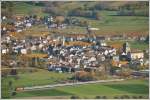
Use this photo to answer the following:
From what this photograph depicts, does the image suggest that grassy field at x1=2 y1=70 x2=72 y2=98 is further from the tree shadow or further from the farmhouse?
the farmhouse

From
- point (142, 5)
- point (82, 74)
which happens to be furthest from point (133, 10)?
point (82, 74)

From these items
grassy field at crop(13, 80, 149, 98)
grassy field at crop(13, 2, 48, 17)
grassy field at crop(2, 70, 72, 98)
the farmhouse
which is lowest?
grassy field at crop(13, 80, 149, 98)

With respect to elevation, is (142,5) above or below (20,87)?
above

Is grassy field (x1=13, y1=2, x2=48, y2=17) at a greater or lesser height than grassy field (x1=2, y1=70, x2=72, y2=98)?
greater

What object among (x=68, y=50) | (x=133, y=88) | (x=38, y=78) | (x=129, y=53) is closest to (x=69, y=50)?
(x=68, y=50)

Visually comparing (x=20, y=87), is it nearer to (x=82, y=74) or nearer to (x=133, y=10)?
(x=82, y=74)

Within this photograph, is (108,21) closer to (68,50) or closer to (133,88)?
(68,50)

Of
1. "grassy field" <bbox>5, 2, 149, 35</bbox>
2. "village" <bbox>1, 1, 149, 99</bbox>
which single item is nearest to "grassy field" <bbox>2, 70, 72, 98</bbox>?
"village" <bbox>1, 1, 149, 99</bbox>

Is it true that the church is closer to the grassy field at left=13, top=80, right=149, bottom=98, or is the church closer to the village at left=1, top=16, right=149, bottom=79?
the village at left=1, top=16, right=149, bottom=79
